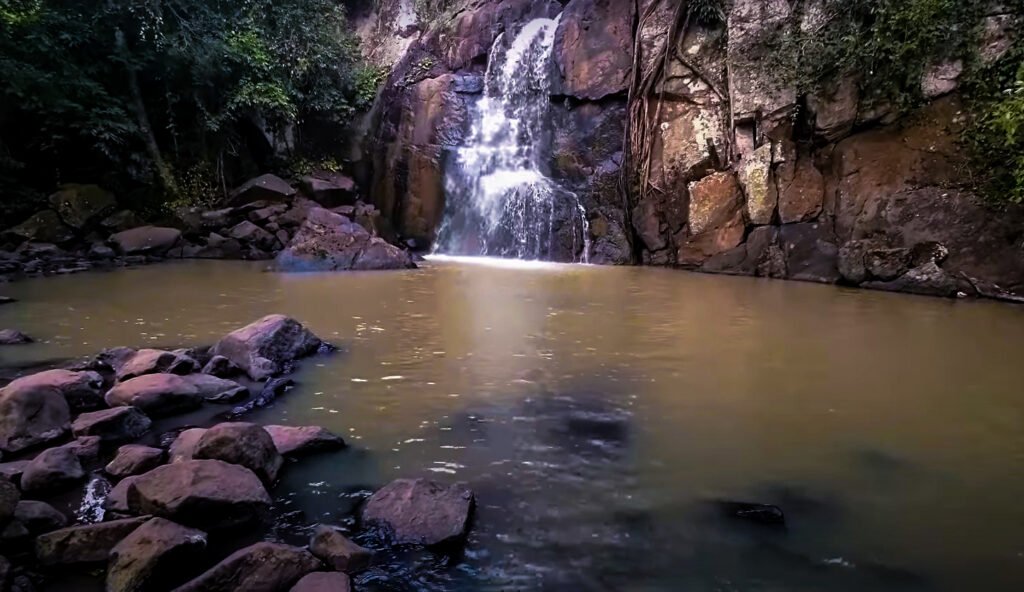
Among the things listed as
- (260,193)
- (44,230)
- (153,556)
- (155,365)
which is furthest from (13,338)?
(260,193)

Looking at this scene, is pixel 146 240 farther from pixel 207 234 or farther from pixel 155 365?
pixel 155 365

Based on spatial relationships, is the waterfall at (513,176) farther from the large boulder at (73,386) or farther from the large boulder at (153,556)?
the large boulder at (153,556)

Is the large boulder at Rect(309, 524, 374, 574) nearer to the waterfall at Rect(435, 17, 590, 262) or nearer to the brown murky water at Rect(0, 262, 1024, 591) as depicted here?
the brown murky water at Rect(0, 262, 1024, 591)

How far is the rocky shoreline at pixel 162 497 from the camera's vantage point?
6.35 feet

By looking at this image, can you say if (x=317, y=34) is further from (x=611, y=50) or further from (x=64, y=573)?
(x=64, y=573)

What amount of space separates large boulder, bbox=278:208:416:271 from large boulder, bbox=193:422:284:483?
7946 millimetres

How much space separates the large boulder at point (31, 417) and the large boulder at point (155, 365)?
0.67 meters

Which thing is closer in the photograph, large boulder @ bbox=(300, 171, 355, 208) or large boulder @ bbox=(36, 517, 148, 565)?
large boulder @ bbox=(36, 517, 148, 565)

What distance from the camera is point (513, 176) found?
13.6 m

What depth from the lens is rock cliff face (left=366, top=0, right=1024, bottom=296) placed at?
28.1 feet

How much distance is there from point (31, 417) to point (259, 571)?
1.92 m

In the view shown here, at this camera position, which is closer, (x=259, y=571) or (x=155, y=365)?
(x=259, y=571)

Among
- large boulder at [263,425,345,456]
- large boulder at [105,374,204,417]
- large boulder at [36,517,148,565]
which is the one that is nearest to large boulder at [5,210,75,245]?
large boulder at [105,374,204,417]

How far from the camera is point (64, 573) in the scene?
77.9 inches
